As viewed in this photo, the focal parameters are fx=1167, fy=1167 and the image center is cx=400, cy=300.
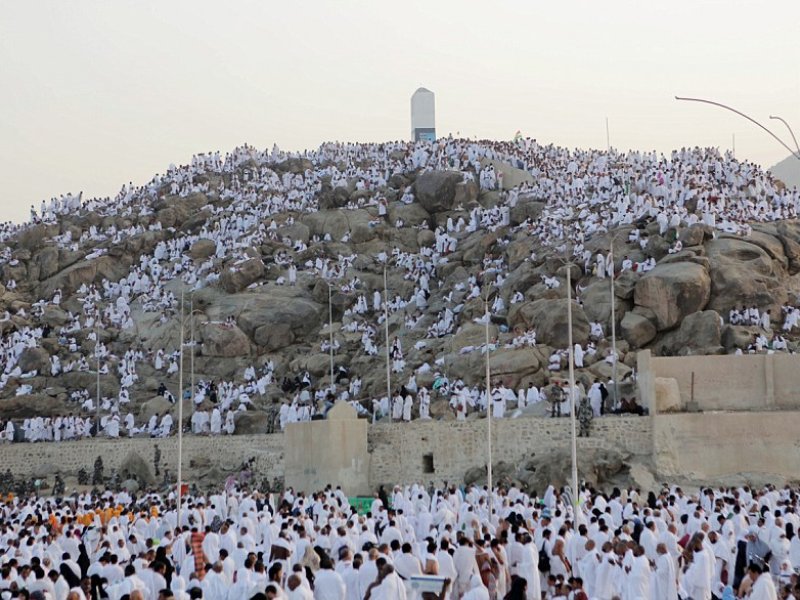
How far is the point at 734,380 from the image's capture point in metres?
31.0

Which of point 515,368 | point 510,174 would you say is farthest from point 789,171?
point 515,368

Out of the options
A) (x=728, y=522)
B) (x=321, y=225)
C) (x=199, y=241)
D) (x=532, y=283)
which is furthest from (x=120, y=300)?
(x=728, y=522)

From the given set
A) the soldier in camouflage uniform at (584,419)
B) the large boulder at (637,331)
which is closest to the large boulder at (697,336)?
the large boulder at (637,331)

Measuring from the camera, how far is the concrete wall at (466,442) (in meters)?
30.2

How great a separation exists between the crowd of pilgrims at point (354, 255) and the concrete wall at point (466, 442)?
6.23ft

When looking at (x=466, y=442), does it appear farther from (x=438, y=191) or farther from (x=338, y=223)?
(x=338, y=223)

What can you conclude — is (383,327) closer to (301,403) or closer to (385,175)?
(301,403)

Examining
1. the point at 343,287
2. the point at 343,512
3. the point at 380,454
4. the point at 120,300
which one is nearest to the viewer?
the point at 343,512

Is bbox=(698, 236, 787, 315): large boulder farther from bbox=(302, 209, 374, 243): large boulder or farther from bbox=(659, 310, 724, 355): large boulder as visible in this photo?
bbox=(302, 209, 374, 243): large boulder

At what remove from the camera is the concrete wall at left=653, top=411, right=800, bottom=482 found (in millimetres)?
28875

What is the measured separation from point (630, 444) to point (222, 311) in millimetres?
22227

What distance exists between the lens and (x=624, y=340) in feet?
121

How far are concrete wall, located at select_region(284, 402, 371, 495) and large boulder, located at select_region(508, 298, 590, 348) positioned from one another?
7525mm

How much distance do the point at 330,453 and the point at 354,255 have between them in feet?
73.5
